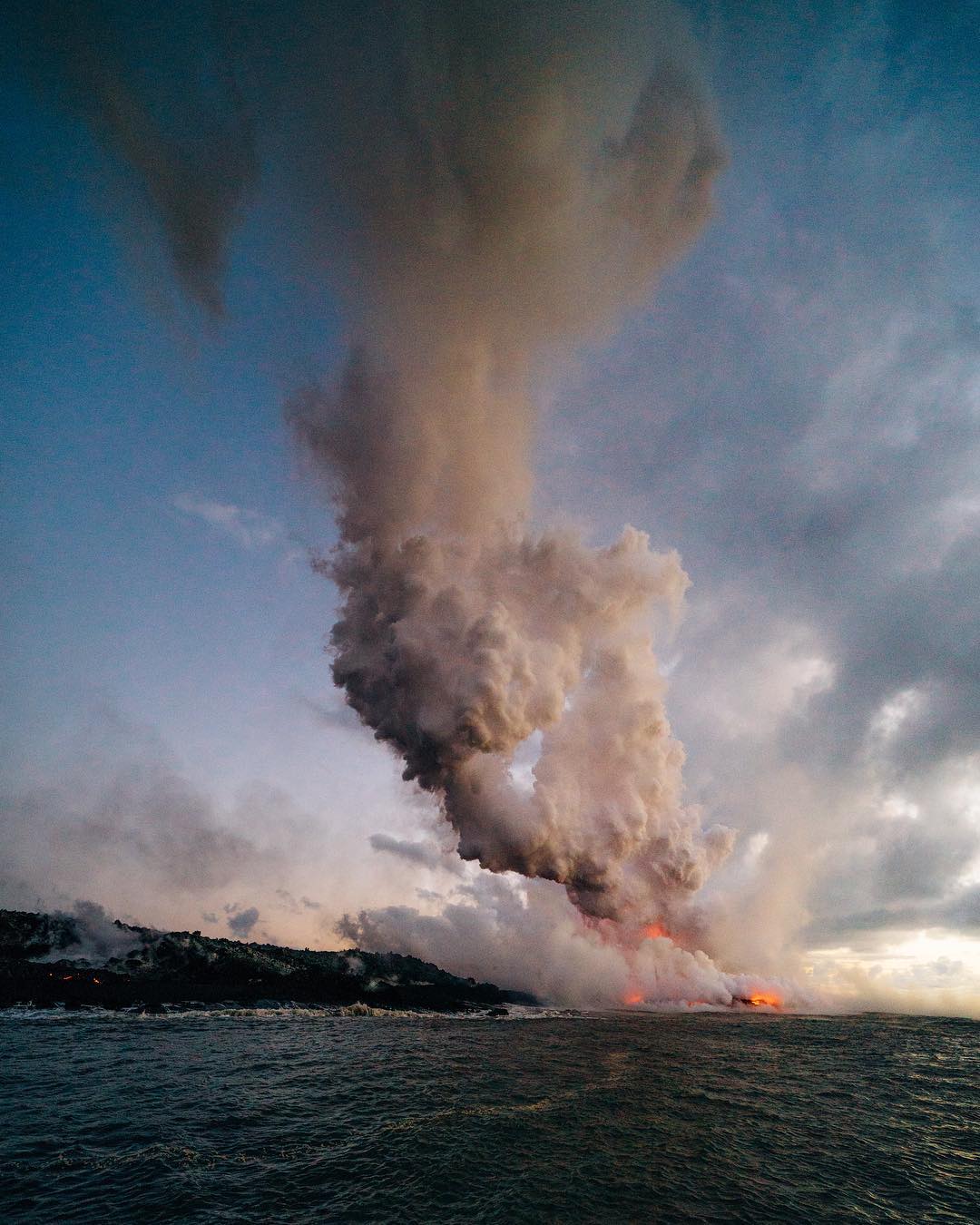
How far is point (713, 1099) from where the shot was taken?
33844mm

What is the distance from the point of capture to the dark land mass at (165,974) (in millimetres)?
106938

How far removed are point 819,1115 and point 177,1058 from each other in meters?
46.5

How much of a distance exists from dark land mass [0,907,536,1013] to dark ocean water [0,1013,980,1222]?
71.6 metres

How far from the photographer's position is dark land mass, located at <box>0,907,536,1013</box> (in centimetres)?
10694

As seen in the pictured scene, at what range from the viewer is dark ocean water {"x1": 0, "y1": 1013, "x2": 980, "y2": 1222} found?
722 inches

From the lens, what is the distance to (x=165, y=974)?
142000mm

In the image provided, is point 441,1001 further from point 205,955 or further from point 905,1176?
point 905,1176

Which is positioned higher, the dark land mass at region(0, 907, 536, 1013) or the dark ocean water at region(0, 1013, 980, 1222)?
the dark land mass at region(0, 907, 536, 1013)

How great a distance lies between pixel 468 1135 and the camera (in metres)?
24.8

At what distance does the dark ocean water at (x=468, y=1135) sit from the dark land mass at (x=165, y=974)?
71.6 meters

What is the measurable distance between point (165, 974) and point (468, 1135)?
161904 mm

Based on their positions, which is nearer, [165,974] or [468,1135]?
[468,1135]

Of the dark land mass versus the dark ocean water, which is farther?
the dark land mass

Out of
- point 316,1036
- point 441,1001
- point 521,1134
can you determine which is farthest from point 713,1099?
point 441,1001
